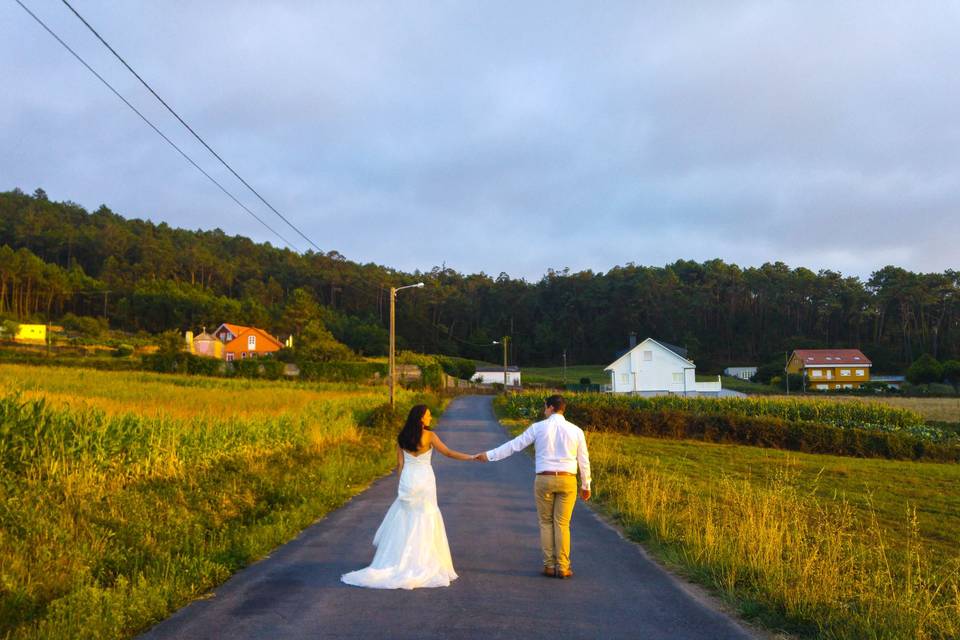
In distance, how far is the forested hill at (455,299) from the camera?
105250mm

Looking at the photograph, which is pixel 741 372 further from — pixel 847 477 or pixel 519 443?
pixel 519 443

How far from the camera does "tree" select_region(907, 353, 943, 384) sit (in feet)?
267

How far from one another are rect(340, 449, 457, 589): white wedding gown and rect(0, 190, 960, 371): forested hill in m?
96.0

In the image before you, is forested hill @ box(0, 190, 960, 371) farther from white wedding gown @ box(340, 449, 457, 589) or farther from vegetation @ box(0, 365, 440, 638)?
white wedding gown @ box(340, 449, 457, 589)

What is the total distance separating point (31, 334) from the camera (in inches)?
3191

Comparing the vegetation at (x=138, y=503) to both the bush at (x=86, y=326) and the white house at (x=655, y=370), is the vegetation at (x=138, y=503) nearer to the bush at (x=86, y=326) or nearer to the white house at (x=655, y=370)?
the white house at (x=655, y=370)

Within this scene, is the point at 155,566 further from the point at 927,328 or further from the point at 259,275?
the point at 927,328

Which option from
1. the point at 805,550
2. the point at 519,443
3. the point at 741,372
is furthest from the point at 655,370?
the point at 519,443

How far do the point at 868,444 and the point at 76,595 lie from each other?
3500 cm

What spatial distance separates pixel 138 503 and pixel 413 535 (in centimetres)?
463

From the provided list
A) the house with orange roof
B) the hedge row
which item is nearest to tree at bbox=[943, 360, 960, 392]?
the hedge row

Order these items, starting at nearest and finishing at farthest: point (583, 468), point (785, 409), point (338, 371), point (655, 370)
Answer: point (583, 468) → point (785, 409) → point (338, 371) → point (655, 370)

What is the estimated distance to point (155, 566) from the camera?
24.1 ft

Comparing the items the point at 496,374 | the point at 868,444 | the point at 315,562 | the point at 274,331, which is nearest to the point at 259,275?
the point at 274,331
